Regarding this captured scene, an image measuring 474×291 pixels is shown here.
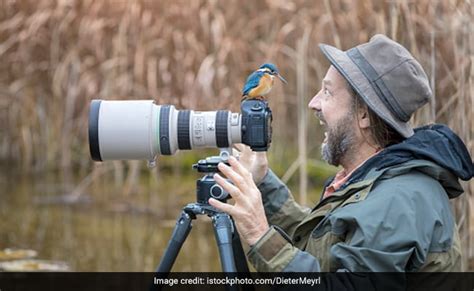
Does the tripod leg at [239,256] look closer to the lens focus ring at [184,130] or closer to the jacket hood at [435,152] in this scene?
the lens focus ring at [184,130]

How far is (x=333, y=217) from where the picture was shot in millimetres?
1816

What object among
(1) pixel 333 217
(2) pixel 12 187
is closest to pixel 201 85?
(2) pixel 12 187

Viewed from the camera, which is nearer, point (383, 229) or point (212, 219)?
point (383, 229)

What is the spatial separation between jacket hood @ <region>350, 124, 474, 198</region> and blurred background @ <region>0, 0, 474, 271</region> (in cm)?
207

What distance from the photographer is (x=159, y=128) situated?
6.34ft

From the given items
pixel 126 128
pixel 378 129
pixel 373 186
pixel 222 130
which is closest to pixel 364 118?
pixel 378 129

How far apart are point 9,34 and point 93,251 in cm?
141

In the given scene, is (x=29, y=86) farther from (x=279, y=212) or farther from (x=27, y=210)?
(x=279, y=212)

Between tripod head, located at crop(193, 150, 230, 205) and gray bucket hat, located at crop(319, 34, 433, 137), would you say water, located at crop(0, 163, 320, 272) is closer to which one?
tripod head, located at crop(193, 150, 230, 205)

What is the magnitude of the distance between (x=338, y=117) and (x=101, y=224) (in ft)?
8.82

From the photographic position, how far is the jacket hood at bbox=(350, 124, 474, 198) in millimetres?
1836

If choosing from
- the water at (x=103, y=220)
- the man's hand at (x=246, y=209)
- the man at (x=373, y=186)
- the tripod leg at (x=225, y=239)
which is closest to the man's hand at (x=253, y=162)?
the man at (x=373, y=186)

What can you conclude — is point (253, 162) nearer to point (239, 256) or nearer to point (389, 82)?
point (239, 256)

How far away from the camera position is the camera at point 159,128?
1.91 meters
